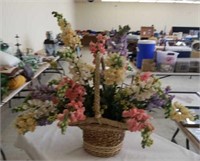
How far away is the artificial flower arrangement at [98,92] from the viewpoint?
0.93 meters

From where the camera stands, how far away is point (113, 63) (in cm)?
91

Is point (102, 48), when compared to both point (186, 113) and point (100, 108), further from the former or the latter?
point (186, 113)

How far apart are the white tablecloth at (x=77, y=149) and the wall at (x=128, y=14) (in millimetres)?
9868

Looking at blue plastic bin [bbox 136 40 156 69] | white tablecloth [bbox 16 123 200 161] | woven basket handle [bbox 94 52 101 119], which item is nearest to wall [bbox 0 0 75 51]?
blue plastic bin [bbox 136 40 156 69]

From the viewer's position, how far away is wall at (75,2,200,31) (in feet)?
35.4

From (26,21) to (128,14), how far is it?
7.07 metres

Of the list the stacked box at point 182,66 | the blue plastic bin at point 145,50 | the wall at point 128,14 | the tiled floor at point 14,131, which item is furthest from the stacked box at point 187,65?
the wall at point 128,14

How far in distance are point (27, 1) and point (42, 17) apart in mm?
947

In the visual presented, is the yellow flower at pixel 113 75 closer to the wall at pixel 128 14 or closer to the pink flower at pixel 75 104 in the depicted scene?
the pink flower at pixel 75 104

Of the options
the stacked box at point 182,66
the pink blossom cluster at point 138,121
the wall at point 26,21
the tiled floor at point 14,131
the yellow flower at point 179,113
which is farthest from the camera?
the wall at point 26,21

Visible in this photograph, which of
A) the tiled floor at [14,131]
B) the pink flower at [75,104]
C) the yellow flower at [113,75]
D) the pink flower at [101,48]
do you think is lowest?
the tiled floor at [14,131]

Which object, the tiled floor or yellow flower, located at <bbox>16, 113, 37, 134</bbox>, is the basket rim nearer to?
yellow flower, located at <bbox>16, 113, 37, 134</bbox>

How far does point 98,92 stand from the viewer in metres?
0.94

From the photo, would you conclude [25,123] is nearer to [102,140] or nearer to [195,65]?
[102,140]
